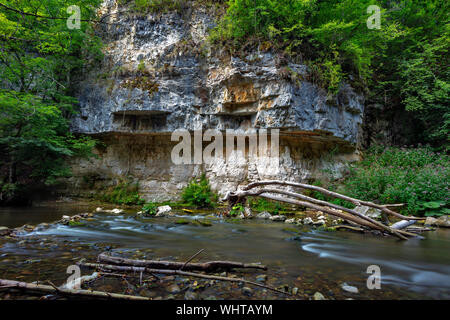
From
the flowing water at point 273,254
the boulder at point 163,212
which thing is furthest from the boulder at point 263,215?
the boulder at point 163,212

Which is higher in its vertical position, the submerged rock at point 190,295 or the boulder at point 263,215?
the submerged rock at point 190,295

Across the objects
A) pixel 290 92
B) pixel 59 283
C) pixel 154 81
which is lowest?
pixel 59 283

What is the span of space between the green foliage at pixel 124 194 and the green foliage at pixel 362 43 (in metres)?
8.33

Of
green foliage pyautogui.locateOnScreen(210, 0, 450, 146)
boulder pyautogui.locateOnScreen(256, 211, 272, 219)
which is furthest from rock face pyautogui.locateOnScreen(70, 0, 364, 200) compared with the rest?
boulder pyautogui.locateOnScreen(256, 211, 272, 219)

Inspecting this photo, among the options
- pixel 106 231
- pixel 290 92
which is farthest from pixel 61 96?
pixel 290 92

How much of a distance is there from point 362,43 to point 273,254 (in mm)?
11407

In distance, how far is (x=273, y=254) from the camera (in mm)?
3369

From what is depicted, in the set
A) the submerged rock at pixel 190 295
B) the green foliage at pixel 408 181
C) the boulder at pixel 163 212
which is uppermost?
the green foliage at pixel 408 181

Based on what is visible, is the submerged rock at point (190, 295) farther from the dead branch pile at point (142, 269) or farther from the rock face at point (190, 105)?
the rock face at point (190, 105)

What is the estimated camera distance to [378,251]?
143 inches

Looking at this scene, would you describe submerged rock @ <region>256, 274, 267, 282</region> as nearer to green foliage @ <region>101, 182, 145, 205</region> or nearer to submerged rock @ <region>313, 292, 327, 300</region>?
submerged rock @ <region>313, 292, 327, 300</region>

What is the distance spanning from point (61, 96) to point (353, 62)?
13.5m

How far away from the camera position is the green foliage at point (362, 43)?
9.02 m
